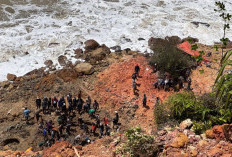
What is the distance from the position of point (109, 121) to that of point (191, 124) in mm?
6381

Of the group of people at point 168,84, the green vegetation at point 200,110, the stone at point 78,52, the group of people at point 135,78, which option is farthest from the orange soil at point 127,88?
the stone at point 78,52

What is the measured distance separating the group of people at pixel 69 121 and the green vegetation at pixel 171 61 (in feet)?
17.2

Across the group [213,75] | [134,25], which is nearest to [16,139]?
[213,75]

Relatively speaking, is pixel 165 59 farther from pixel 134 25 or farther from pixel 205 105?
pixel 134 25

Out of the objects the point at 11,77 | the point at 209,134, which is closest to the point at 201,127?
the point at 209,134

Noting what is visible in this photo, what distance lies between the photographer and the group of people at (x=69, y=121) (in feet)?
39.1

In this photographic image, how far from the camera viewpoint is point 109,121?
13.1 meters

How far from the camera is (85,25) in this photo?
2538 centimetres

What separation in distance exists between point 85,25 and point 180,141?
2098 cm

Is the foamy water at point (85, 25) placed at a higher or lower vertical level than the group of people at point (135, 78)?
higher

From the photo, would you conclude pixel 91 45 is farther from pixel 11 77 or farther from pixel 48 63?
pixel 11 77

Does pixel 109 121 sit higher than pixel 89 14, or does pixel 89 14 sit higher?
pixel 89 14

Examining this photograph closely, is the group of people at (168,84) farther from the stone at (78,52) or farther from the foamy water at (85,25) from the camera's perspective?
the stone at (78,52)

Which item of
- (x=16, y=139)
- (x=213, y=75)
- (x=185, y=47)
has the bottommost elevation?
(x=16, y=139)
